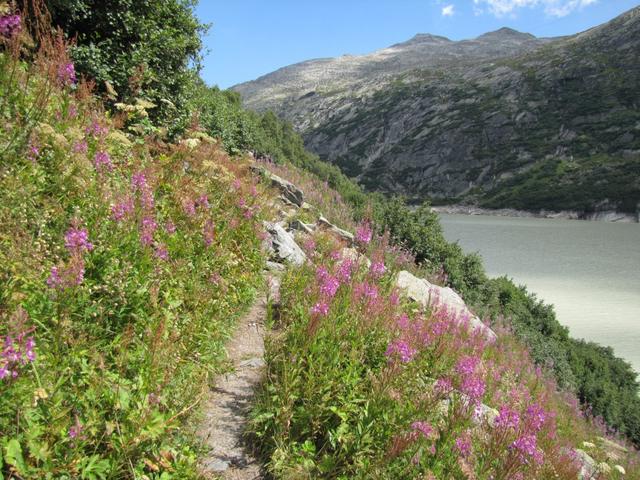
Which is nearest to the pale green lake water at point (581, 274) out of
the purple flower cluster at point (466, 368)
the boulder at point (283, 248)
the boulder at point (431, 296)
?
the boulder at point (431, 296)

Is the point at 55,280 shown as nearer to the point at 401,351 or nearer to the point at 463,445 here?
the point at 401,351

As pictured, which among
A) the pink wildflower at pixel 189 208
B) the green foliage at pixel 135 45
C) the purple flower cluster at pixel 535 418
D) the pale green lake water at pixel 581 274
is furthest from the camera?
the pale green lake water at pixel 581 274

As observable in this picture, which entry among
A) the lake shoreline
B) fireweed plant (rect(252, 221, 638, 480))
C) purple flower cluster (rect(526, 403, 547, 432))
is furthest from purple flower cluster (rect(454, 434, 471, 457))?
the lake shoreline

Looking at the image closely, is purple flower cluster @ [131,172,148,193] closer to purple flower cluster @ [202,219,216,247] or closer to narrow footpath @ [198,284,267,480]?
purple flower cluster @ [202,219,216,247]

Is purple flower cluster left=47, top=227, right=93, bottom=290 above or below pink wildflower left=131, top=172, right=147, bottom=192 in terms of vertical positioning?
below

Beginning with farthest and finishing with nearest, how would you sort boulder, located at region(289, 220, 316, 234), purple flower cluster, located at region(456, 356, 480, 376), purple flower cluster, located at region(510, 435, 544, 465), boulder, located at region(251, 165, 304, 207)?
boulder, located at region(251, 165, 304, 207)
boulder, located at region(289, 220, 316, 234)
purple flower cluster, located at region(456, 356, 480, 376)
purple flower cluster, located at region(510, 435, 544, 465)

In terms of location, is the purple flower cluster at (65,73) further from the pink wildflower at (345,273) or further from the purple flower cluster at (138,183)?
the pink wildflower at (345,273)

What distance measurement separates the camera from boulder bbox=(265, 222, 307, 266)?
25.9 ft

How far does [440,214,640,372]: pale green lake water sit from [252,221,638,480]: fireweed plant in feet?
51.0

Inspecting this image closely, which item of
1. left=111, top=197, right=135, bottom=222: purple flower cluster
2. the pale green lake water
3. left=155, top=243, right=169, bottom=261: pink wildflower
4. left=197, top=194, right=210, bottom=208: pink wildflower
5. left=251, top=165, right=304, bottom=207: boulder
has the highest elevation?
left=251, top=165, right=304, bottom=207: boulder

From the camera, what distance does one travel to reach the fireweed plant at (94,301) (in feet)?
8.43

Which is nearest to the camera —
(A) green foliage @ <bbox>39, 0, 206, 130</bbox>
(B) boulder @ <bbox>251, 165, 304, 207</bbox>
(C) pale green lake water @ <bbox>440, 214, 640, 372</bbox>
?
(A) green foliage @ <bbox>39, 0, 206, 130</bbox>

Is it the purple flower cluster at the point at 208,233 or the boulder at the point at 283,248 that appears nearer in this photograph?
the purple flower cluster at the point at 208,233

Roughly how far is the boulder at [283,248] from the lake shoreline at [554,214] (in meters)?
67.1
